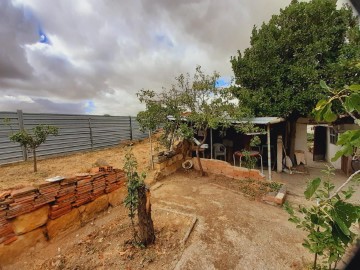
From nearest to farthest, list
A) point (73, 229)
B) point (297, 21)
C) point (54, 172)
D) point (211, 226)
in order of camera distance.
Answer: point (73, 229) → point (211, 226) → point (54, 172) → point (297, 21)

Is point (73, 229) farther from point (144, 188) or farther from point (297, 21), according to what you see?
point (297, 21)

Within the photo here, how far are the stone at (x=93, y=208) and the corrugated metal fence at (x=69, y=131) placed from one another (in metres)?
5.53

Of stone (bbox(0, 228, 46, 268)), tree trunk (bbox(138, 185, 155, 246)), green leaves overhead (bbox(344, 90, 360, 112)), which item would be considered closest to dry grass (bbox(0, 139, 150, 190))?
stone (bbox(0, 228, 46, 268))

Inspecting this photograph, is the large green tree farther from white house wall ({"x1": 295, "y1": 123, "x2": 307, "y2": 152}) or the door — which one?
the door

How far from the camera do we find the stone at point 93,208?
4027mm

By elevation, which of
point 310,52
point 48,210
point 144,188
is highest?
point 310,52

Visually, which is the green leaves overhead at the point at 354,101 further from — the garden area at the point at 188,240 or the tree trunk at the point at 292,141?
the tree trunk at the point at 292,141

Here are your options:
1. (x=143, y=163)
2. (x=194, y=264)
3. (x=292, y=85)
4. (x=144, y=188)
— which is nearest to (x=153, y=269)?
(x=194, y=264)

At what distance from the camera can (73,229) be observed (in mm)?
3783

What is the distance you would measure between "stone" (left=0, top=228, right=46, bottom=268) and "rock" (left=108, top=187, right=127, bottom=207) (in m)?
1.51

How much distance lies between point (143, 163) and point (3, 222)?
607 centimetres

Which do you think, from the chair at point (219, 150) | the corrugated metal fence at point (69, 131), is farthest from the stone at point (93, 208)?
the chair at point (219, 150)

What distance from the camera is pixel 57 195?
3.57 m

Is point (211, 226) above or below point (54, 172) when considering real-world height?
below
